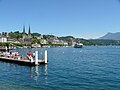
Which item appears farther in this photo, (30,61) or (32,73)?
(30,61)

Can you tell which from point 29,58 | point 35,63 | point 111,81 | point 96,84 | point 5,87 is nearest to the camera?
point 5,87

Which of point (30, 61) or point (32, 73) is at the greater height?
point (30, 61)

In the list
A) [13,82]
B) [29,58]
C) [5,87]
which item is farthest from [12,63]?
[5,87]

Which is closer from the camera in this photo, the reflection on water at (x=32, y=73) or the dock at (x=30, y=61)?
the reflection on water at (x=32, y=73)

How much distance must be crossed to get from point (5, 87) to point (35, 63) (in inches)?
780

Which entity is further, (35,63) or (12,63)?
(12,63)

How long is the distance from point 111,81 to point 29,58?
2259 centimetres

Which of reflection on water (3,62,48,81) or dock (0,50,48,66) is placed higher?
dock (0,50,48,66)

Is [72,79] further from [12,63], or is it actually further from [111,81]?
[12,63]

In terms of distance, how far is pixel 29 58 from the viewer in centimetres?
4750

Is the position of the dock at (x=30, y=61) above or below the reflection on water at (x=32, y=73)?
above

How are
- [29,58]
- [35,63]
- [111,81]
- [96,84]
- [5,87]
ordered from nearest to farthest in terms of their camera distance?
1. [5,87]
2. [96,84]
3. [111,81]
4. [35,63]
5. [29,58]

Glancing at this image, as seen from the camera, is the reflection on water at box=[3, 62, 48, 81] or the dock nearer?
the reflection on water at box=[3, 62, 48, 81]

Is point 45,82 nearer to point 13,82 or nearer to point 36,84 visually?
point 36,84
